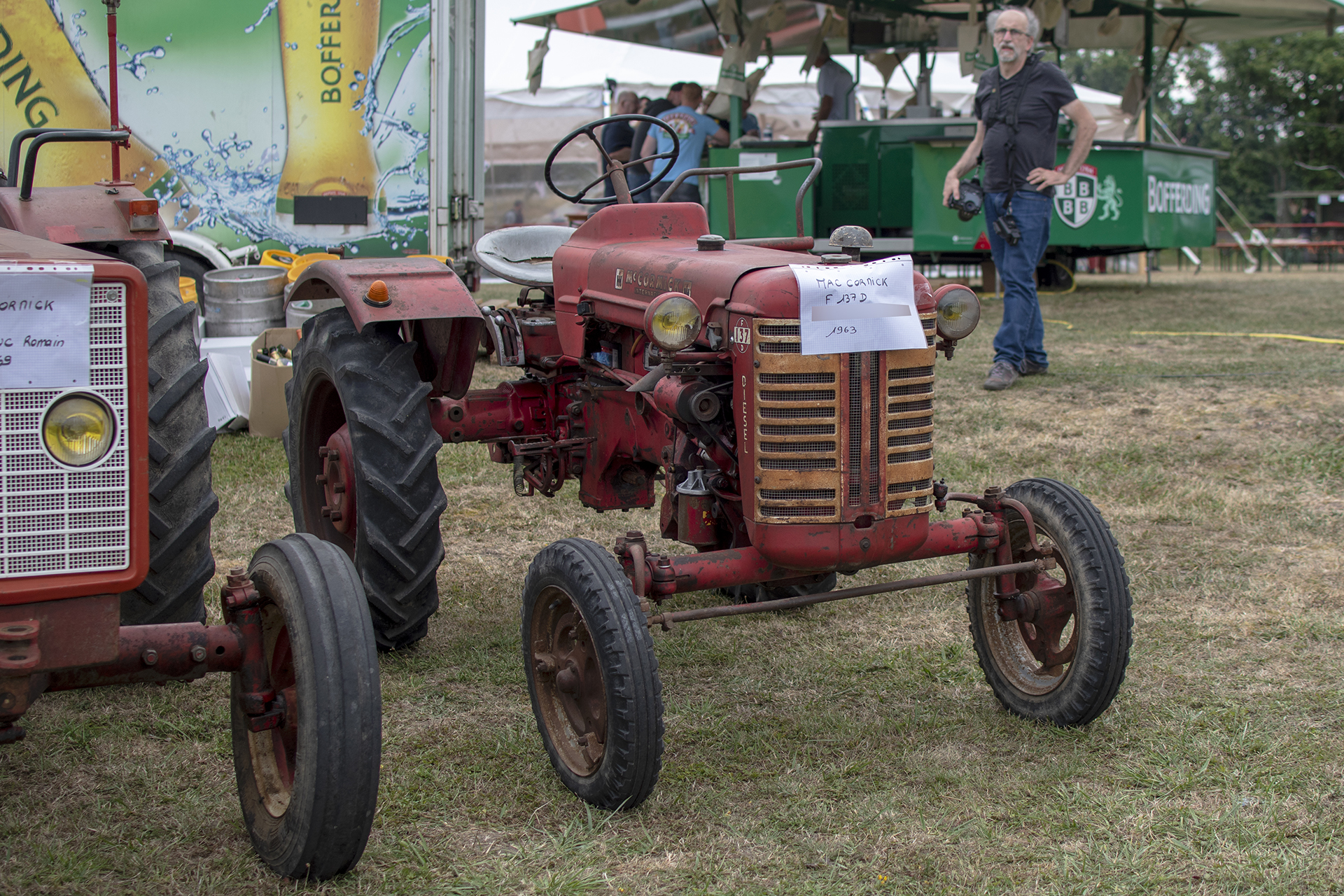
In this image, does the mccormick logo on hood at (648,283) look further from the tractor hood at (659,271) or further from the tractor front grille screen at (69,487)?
the tractor front grille screen at (69,487)

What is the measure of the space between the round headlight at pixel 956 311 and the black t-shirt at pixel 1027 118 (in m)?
4.40

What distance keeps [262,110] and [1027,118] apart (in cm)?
450

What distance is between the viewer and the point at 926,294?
2969mm

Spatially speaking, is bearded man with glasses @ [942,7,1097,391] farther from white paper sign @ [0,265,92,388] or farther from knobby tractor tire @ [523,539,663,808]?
white paper sign @ [0,265,92,388]

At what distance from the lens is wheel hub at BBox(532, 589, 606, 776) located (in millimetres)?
2877

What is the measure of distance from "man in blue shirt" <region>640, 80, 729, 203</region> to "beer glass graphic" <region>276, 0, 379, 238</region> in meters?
3.65

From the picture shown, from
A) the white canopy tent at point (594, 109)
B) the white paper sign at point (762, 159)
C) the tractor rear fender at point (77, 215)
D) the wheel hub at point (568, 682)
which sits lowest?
the wheel hub at point (568, 682)

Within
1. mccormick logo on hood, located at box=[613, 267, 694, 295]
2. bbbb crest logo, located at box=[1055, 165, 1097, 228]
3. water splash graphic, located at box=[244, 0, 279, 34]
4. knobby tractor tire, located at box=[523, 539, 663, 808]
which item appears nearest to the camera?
knobby tractor tire, located at box=[523, 539, 663, 808]

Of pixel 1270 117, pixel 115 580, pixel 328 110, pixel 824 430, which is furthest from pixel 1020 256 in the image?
pixel 1270 117

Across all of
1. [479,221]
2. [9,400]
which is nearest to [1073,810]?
[9,400]

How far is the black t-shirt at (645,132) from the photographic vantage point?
428 inches

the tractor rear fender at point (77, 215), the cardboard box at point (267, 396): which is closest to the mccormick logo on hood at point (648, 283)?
the tractor rear fender at point (77, 215)

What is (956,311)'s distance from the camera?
316cm

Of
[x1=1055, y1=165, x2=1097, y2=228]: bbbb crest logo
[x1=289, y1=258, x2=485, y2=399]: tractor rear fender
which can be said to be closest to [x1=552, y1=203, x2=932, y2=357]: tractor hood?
[x1=289, y1=258, x2=485, y2=399]: tractor rear fender
